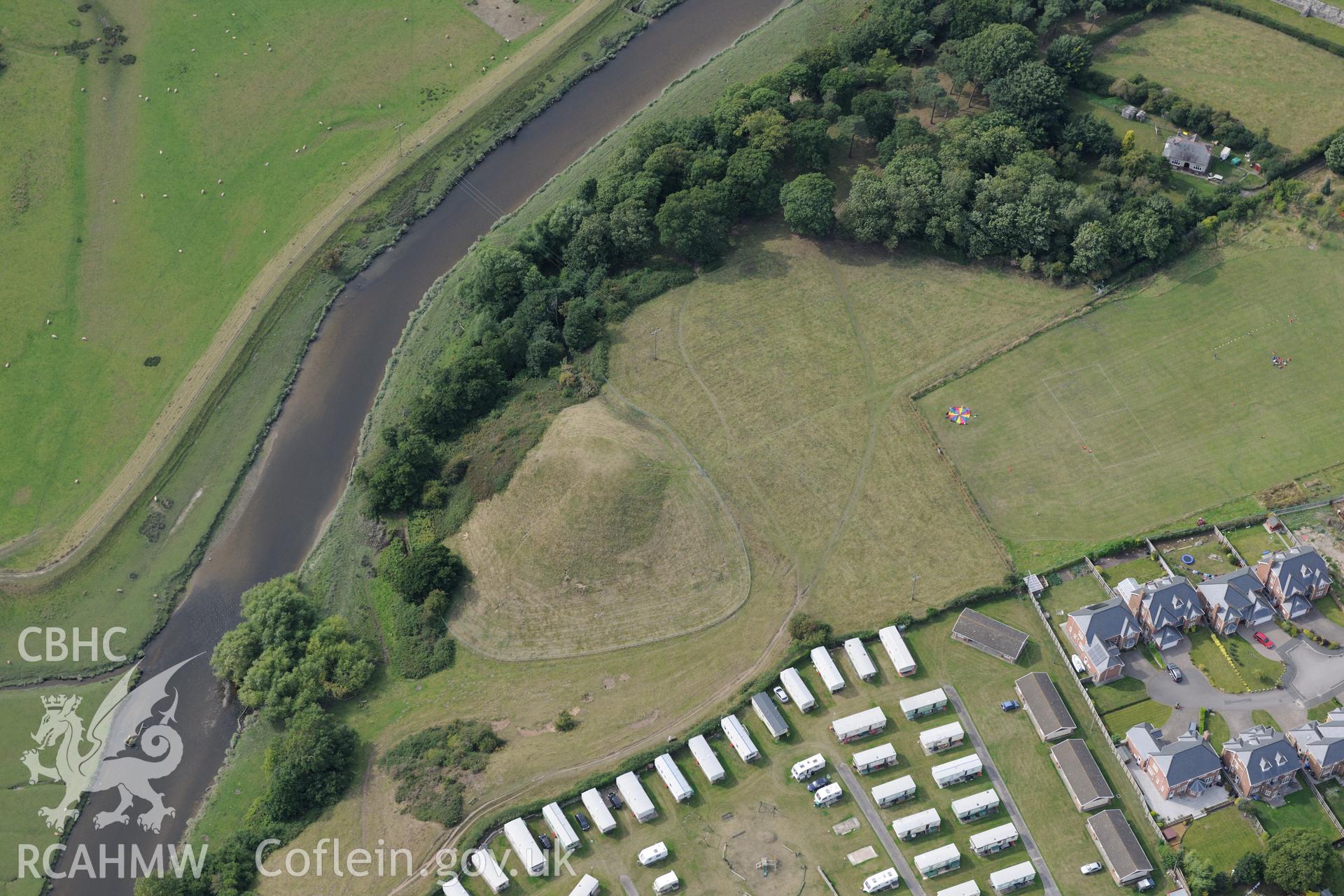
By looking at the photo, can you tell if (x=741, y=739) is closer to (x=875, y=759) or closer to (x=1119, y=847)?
(x=875, y=759)

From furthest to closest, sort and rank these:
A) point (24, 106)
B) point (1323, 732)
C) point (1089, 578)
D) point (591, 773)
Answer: point (24, 106), point (1089, 578), point (591, 773), point (1323, 732)

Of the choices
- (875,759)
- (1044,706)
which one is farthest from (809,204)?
(875,759)

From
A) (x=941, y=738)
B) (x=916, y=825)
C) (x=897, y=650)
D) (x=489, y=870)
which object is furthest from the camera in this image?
(x=897, y=650)

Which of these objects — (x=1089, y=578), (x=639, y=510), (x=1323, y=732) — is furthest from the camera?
(x=639, y=510)

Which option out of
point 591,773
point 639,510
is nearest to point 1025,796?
point 591,773

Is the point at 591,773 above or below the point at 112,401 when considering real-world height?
below

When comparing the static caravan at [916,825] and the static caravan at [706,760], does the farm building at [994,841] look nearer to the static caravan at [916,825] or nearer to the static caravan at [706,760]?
the static caravan at [916,825]

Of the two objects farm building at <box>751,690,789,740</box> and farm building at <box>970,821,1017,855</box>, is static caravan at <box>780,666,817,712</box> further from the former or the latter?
farm building at <box>970,821,1017,855</box>

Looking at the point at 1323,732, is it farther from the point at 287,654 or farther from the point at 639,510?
the point at 287,654
